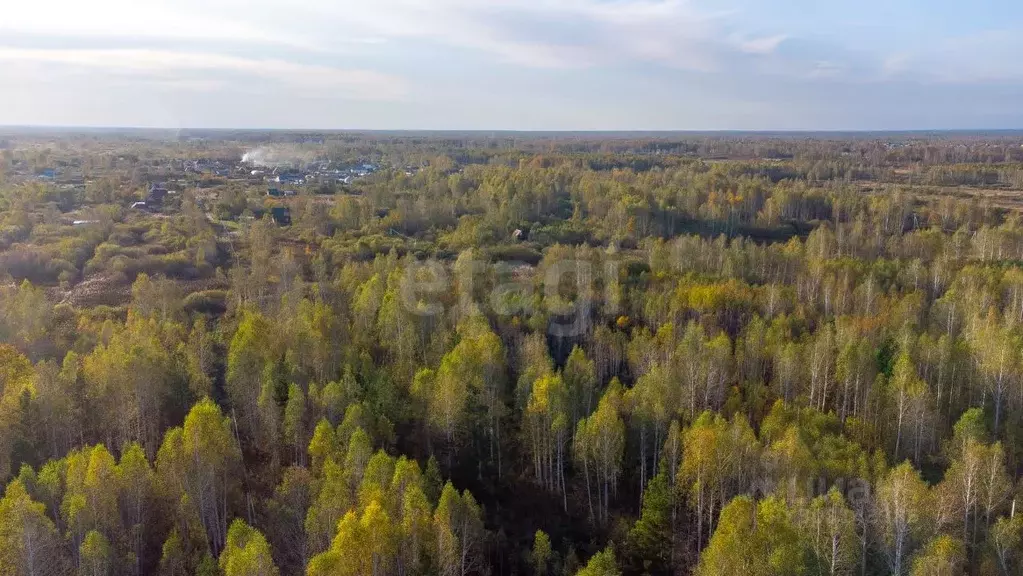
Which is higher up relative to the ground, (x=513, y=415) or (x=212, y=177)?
(x=212, y=177)

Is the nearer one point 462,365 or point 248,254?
point 462,365

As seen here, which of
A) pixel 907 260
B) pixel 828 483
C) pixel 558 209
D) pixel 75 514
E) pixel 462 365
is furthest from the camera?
pixel 558 209

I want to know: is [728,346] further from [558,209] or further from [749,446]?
[558,209]

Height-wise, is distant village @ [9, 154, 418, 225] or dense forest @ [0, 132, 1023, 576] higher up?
distant village @ [9, 154, 418, 225]

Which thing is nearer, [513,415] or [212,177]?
[513,415]

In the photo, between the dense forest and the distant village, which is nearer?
the dense forest

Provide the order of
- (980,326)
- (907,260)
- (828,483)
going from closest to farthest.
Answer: (828,483), (980,326), (907,260)

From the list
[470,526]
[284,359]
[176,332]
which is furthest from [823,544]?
[176,332]

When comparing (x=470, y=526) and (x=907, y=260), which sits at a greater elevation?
(x=907, y=260)
